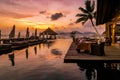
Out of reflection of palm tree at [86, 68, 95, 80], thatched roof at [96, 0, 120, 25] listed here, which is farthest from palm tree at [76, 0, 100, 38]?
reflection of palm tree at [86, 68, 95, 80]

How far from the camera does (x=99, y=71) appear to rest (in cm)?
996

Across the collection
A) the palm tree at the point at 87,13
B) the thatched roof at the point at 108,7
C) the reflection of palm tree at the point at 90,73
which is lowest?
the reflection of palm tree at the point at 90,73

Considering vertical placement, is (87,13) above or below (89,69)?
above

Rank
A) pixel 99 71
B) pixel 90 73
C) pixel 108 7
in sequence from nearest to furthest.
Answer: pixel 90 73 → pixel 99 71 → pixel 108 7

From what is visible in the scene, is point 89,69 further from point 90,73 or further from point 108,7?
point 108,7

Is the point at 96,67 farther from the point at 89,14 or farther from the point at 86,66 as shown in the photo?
the point at 89,14

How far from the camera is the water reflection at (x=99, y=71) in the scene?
8752 mm

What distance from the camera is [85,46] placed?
46.9ft

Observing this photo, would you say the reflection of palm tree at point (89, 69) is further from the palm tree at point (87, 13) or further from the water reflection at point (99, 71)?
the palm tree at point (87, 13)

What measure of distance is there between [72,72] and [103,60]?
78.6 inches

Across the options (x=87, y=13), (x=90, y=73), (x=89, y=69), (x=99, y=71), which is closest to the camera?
(x=90, y=73)

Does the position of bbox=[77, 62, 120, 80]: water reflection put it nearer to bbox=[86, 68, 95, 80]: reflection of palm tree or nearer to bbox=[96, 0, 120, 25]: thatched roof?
bbox=[86, 68, 95, 80]: reflection of palm tree

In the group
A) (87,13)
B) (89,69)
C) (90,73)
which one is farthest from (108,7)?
(87,13)

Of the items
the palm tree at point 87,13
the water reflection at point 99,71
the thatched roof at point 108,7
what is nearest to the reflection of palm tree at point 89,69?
the water reflection at point 99,71
